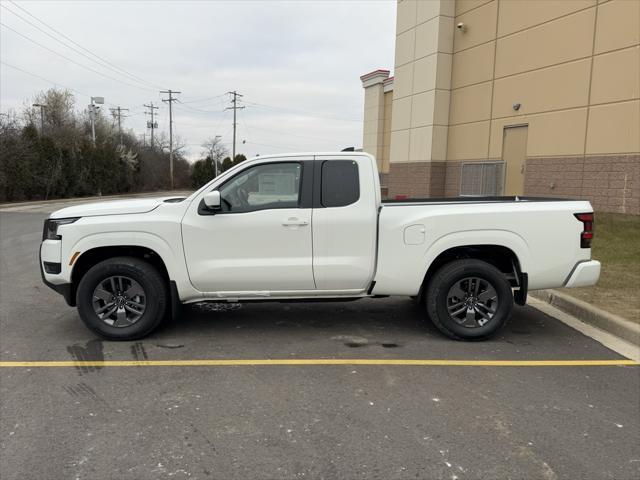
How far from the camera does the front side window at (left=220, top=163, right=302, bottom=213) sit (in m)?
5.36

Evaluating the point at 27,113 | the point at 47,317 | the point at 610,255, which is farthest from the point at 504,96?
the point at 27,113

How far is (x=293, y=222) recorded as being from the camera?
17.3 feet

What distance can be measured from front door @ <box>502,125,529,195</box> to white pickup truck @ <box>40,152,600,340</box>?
1271 centimetres

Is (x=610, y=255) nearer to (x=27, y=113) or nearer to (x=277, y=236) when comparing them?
(x=277, y=236)

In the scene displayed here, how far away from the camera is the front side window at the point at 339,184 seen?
5.39 meters

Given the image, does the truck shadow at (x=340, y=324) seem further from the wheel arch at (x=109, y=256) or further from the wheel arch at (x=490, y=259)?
the wheel arch at (x=109, y=256)

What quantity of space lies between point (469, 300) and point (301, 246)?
185cm

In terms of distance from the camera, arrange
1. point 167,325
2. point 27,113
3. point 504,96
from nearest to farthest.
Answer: point 167,325, point 504,96, point 27,113

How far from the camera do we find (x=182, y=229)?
→ 5285mm

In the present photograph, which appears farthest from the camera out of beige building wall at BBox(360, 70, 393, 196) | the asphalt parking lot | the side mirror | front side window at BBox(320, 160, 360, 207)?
beige building wall at BBox(360, 70, 393, 196)

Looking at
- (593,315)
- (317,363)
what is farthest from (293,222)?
(593,315)

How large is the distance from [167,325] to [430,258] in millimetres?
3032

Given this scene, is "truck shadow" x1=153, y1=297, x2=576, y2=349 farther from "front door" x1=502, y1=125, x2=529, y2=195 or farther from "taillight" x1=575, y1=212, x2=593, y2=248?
"front door" x1=502, y1=125, x2=529, y2=195

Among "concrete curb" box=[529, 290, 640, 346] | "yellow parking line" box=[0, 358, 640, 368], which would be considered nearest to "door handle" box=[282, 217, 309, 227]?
"yellow parking line" box=[0, 358, 640, 368]
